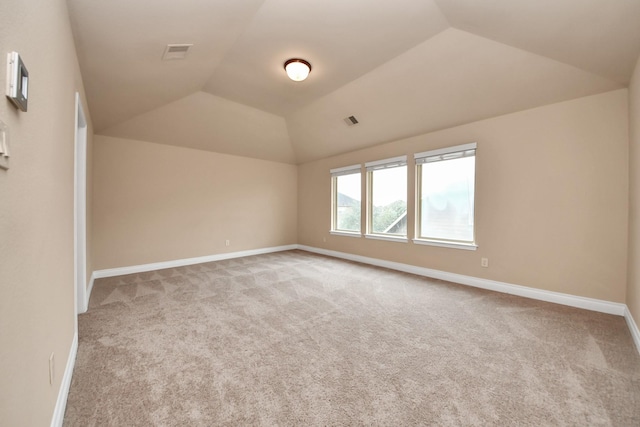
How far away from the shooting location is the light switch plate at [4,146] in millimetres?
751

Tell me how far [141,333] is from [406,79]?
4.12 metres

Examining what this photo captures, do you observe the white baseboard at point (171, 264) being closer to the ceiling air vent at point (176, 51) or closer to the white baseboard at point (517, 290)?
the white baseboard at point (517, 290)

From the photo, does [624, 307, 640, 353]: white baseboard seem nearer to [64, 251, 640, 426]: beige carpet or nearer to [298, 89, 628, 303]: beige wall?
[64, 251, 640, 426]: beige carpet

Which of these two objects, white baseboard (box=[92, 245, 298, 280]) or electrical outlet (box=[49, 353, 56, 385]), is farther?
white baseboard (box=[92, 245, 298, 280])

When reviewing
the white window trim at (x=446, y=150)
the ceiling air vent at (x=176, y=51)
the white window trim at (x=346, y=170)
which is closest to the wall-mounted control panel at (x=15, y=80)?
the ceiling air vent at (x=176, y=51)

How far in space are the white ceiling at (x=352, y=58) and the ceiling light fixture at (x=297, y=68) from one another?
0.08 meters

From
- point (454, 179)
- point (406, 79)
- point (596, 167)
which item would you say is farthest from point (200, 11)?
point (596, 167)

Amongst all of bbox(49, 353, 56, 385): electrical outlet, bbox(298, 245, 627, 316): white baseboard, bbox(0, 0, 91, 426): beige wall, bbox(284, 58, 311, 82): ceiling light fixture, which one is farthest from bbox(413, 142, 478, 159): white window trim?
bbox(49, 353, 56, 385): electrical outlet

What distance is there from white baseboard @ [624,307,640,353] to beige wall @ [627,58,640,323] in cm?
6

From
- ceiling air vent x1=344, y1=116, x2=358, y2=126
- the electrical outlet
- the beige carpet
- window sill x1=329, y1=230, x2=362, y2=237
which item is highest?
ceiling air vent x1=344, y1=116, x2=358, y2=126

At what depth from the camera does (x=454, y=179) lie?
13.0 feet

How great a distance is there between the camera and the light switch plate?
751 millimetres

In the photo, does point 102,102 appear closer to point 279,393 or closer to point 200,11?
point 200,11

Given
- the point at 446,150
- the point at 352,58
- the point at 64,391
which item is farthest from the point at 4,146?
the point at 446,150
